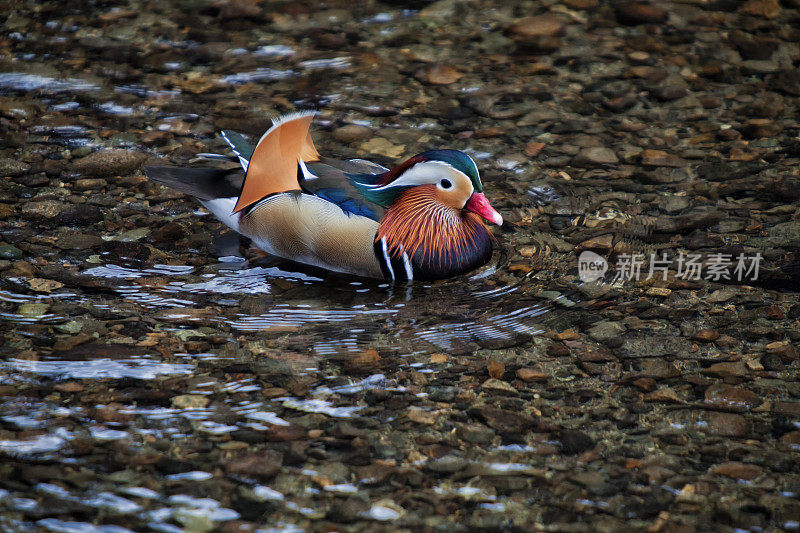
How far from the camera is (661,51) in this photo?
6898 millimetres

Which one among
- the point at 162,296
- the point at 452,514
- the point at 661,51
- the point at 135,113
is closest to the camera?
the point at 452,514

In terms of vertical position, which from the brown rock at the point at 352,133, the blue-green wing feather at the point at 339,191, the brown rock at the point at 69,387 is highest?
the brown rock at the point at 352,133

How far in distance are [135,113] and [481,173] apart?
2.43 meters

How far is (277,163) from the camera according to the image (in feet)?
15.2

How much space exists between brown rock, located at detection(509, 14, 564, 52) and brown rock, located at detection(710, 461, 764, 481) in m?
4.31

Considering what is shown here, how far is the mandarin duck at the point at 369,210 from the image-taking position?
4.54m

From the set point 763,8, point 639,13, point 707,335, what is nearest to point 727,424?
point 707,335

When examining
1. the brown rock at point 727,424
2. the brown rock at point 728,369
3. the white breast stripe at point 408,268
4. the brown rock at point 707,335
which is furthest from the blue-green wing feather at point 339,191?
the brown rock at point 727,424

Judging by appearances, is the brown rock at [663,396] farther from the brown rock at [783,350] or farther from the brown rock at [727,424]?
the brown rock at [783,350]

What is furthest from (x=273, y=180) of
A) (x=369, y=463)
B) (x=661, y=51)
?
(x=661, y=51)

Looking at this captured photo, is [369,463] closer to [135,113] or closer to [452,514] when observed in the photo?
[452,514]

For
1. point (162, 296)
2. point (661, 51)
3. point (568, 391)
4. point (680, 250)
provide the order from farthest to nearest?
point (661, 51) → point (680, 250) → point (162, 296) → point (568, 391)

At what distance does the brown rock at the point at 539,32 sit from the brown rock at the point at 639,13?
1.87 feet

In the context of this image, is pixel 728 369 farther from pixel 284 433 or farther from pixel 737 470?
pixel 284 433
